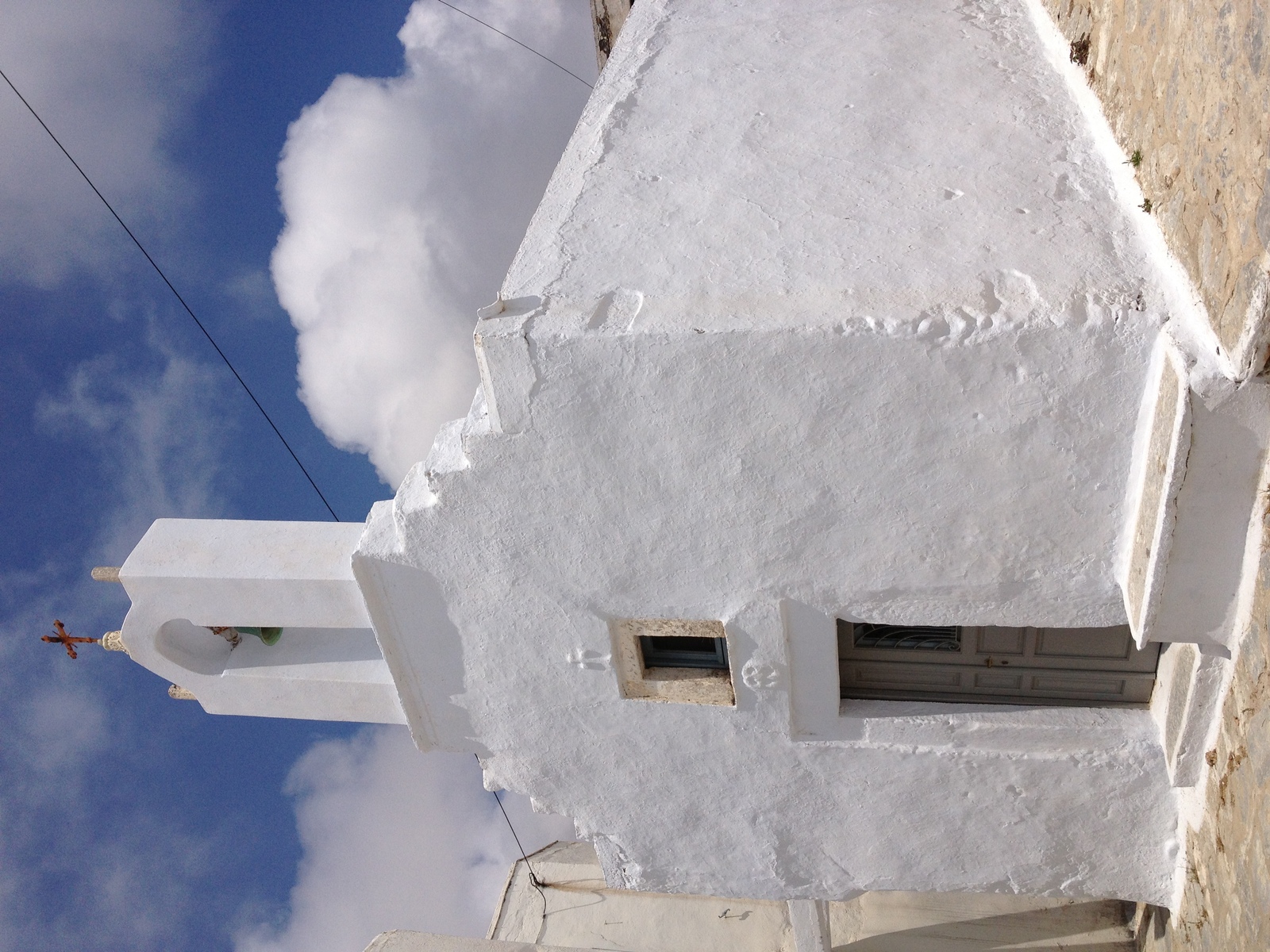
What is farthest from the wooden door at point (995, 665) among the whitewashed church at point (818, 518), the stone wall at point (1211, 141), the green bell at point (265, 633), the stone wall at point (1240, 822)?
the green bell at point (265, 633)

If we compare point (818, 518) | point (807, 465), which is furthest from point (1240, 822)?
point (807, 465)

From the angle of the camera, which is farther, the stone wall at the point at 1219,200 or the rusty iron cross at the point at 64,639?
the rusty iron cross at the point at 64,639

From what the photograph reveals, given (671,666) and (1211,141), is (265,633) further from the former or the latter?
(1211,141)

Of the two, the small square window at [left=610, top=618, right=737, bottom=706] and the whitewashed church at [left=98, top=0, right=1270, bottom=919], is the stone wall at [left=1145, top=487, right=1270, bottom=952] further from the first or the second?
the small square window at [left=610, top=618, right=737, bottom=706]

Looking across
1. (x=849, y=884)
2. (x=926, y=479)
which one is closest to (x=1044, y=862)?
(x=849, y=884)

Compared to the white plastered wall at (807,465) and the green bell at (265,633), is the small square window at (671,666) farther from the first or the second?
the green bell at (265,633)

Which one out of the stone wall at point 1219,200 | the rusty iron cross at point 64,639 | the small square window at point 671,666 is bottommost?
the rusty iron cross at point 64,639

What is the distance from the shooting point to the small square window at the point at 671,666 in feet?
12.0

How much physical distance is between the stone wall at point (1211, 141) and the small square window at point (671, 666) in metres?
1.95

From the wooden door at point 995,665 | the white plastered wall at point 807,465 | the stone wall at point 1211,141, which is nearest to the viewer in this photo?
the stone wall at point 1211,141

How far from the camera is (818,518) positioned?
10.1 ft

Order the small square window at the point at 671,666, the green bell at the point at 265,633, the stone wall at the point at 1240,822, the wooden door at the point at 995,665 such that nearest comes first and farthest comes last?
the stone wall at the point at 1240,822 < the wooden door at the point at 995,665 < the small square window at the point at 671,666 < the green bell at the point at 265,633

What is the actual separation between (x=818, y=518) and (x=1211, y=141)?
1408mm

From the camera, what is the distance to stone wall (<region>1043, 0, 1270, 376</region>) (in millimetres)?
2096
